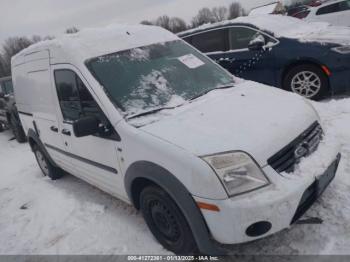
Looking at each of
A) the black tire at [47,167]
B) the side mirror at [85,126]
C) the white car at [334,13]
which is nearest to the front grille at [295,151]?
the side mirror at [85,126]

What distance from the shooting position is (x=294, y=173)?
8.23 feet

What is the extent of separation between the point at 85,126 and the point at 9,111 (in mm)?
7563

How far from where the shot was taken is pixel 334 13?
469 inches

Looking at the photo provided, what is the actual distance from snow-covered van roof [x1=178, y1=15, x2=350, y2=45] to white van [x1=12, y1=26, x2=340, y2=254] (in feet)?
10.0

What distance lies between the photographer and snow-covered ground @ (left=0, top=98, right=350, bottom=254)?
2.84m

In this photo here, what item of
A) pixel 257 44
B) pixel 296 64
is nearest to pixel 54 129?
pixel 257 44

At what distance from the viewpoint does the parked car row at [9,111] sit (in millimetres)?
9164

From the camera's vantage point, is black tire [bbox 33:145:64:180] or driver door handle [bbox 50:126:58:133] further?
black tire [bbox 33:145:64:180]

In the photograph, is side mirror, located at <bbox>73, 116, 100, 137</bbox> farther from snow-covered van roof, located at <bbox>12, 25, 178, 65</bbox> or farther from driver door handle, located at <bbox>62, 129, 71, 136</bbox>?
driver door handle, located at <bbox>62, 129, 71, 136</bbox>

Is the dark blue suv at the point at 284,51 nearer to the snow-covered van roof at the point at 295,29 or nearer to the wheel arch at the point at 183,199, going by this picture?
the snow-covered van roof at the point at 295,29

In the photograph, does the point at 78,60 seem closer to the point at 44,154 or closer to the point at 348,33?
the point at 44,154

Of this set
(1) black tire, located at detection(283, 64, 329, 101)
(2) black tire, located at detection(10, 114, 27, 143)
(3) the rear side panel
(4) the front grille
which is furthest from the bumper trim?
(2) black tire, located at detection(10, 114, 27, 143)

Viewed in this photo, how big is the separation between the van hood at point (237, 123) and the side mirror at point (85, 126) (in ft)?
1.63

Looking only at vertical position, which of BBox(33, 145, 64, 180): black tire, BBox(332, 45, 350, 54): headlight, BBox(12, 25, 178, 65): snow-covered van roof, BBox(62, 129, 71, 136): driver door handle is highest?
BBox(12, 25, 178, 65): snow-covered van roof
